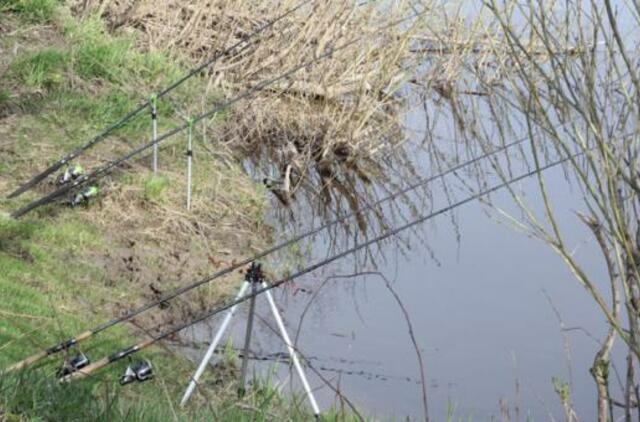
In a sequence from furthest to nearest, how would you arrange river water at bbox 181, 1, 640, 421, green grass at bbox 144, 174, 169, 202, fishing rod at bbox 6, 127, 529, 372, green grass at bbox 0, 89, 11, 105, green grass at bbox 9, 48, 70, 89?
green grass at bbox 9, 48, 70, 89
green grass at bbox 0, 89, 11, 105
green grass at bbox 144, 174, 169, 202
river water at bbox 181, 1, 640, 421
fishing rod at bbox 6, 127, 529, 372

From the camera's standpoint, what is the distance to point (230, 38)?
1397 cm

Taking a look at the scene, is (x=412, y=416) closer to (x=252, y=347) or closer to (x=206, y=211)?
(x=252, y=347)

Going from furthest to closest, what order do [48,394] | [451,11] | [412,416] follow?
[451,11], [412,416], [48,394]

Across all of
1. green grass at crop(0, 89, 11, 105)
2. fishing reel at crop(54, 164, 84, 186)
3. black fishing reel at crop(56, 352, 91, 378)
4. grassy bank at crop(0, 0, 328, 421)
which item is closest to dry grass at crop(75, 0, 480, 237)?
grassy bank at crop(0, 0, 328, 421)

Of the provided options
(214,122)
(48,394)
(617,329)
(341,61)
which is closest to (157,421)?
(48,394)

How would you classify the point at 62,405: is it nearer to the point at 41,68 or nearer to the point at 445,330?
the point at 445,330

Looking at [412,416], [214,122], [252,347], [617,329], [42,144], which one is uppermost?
[214,122]

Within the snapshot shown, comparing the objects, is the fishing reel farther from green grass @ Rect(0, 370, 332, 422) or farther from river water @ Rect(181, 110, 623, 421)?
green grass @ Rect(0, 370, 332, 422)

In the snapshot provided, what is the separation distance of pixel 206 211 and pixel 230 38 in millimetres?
4023

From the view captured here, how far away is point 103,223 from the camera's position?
9484 mm

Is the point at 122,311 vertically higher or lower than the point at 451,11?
lower

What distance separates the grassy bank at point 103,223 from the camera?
646 centimetres

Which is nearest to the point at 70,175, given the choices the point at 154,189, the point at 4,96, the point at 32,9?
the point at 154,189

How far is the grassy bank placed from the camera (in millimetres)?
6465
